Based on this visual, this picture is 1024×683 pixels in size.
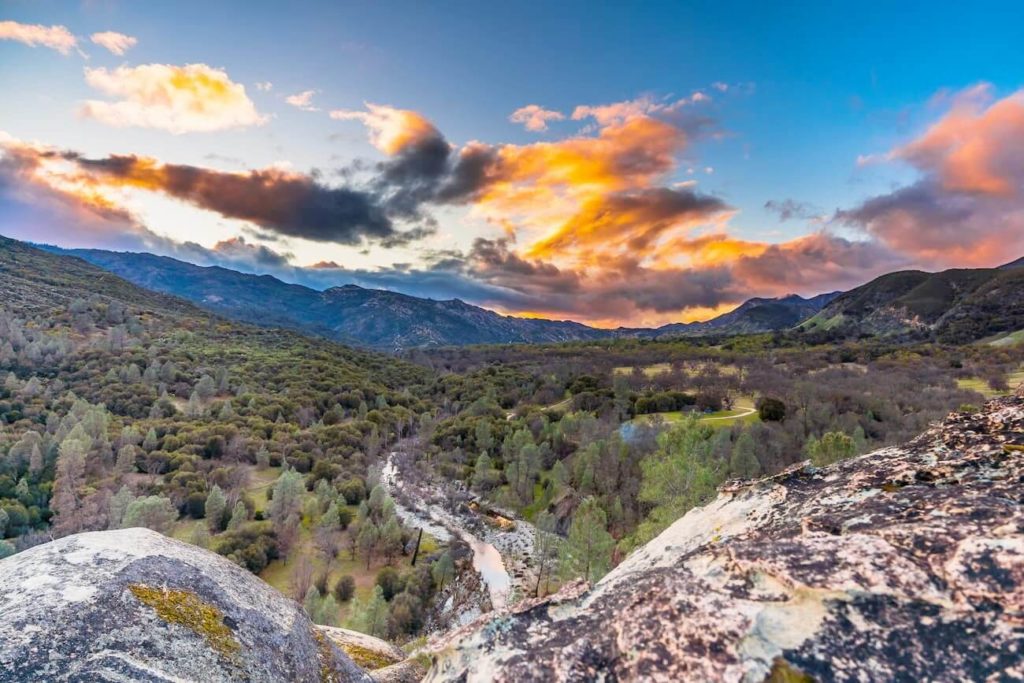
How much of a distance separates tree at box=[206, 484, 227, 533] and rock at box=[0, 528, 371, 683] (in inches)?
3005

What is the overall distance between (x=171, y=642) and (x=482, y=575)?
6394cm

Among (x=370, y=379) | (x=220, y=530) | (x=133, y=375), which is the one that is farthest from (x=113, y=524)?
(x=370, y=379)

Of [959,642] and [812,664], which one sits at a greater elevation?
[959,642]

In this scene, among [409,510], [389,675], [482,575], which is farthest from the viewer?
[409,510]

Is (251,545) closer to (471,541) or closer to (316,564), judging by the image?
(316,564)

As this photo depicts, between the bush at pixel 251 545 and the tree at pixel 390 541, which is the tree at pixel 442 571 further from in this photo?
the bush at pixel 251 545

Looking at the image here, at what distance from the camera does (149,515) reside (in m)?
57.2

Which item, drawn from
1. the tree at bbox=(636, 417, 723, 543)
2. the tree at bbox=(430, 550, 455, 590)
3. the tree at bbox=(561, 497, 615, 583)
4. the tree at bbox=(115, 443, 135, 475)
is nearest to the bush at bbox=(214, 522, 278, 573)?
the tree at bbox=(430, 550, 455, 590)

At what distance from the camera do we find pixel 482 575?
64188 millimetres

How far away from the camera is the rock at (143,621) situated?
5594 millimetres

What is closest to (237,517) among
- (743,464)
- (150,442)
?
(150,442)

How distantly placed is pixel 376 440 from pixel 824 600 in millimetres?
126586

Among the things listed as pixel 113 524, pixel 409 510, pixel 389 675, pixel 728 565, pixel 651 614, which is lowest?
pixel 409 510

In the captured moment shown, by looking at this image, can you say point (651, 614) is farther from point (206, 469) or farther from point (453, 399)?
point (453, 399)
